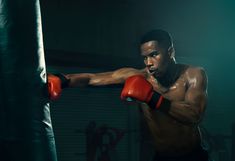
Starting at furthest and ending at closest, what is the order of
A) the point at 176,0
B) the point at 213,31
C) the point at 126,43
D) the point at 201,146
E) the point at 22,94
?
the point at 213,31
the point at 176,0
the point at 126,43
the point at 201,146
the point at 22,94

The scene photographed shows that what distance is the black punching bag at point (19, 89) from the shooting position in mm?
3973

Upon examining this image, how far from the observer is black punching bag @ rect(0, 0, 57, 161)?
397 cm

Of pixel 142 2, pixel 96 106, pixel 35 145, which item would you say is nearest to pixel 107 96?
pixel 96 106

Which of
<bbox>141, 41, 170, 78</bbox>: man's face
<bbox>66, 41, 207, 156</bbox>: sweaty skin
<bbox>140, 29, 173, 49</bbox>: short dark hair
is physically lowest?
<bbox>66, 41, 207, 156</bbox>: sweaty skin

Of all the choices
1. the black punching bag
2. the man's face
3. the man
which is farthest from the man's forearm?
the black punching bag

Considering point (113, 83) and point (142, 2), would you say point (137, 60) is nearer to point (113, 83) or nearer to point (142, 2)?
point (142, 2)

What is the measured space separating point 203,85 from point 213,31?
8521mm

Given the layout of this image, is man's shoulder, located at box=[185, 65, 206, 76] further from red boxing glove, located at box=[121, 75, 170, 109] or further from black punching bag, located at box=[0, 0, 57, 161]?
black punching bag, located at box=[0, 0, 57, 161]

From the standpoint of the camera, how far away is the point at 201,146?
5254mm

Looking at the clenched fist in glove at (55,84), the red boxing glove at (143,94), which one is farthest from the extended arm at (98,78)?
the red boxing glove at (143,94)

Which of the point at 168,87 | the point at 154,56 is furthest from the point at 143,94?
the point at 168,87

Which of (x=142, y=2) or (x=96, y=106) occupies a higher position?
(x=142, y=2)

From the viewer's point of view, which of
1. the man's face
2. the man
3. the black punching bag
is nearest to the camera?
the black punching bag

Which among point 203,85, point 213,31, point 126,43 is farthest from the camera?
point 213,31
